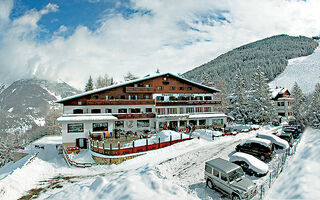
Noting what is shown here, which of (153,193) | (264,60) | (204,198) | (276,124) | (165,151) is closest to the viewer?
(153,193)

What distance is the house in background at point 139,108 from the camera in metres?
29.9

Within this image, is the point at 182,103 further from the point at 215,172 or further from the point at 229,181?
the point at 229,181

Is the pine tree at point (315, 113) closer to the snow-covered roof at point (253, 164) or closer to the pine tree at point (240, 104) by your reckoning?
the pine tree at point (240, 104)

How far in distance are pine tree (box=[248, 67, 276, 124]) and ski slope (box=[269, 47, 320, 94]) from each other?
80054mm

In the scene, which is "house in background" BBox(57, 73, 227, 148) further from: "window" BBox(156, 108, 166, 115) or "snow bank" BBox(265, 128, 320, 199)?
"snow bank" BBox(265, 128, 320, 199)

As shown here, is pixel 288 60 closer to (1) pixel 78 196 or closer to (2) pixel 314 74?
(2) pixel 314 74

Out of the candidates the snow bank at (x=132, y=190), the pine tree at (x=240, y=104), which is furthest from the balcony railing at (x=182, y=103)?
the snow bank at (x=132, y=190)

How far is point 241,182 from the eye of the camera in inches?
439

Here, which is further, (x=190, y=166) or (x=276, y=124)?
(x=276, y=124)

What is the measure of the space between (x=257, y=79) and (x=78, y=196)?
4492 centimetres

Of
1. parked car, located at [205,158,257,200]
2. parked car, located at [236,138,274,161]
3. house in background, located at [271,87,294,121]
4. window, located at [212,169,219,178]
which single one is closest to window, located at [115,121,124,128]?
parked car, located at [236,138,274,161]

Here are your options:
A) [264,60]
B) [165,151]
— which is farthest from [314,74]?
[165,151]

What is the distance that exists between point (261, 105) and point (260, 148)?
28.0 m

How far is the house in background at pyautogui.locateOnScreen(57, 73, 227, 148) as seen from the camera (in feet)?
98.1
